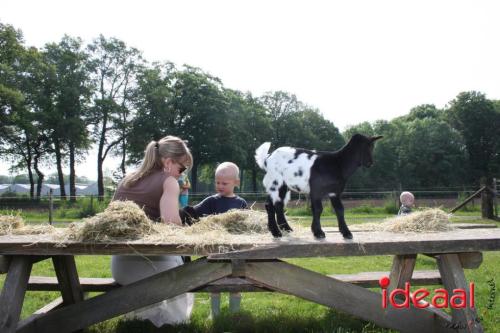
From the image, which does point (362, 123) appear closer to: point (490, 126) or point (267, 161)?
point (490, 126)

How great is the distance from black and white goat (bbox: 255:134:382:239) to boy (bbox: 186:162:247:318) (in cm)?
139

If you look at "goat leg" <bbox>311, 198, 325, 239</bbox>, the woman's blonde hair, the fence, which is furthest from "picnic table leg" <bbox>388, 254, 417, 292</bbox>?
the fence

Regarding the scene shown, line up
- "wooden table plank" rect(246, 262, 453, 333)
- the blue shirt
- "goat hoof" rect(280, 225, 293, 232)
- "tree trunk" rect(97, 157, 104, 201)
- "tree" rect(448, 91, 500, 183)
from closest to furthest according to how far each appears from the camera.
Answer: "wooden table plank" rect(246, 262, 453, 333)
"goat hoof" rect(280, 225, 293, 232)
the blue shirt
"tree trunk" rect(97, 157, 104, 201)
"tree" rect(448, 91, 500, 183)

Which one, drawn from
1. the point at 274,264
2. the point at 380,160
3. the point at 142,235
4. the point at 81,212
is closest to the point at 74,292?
the point at 142,235

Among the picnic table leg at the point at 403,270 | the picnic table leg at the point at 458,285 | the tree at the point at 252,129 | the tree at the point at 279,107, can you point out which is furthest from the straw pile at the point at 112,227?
the tree at the point at 279,107

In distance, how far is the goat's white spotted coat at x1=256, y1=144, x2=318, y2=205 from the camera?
3.32 meters

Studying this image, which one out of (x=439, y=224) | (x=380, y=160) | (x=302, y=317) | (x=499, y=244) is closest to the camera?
(x=499, y=244)

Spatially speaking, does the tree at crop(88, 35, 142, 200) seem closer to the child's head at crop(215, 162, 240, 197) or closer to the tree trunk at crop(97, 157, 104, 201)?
the tree trunk at crop(97, 157, 104, 201)

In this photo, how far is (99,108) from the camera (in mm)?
39406

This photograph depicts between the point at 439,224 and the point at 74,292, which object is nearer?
the point at 439,224

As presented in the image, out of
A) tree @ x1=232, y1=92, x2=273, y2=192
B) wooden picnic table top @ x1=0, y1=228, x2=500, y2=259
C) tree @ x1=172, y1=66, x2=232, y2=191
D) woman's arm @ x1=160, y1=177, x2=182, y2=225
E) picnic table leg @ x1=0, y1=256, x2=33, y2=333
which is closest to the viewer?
wooden picnic table top @ x1=0, y1=228, x2=500, y2=259

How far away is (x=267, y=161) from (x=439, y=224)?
5.85ft

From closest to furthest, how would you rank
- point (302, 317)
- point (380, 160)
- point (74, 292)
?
point (74, 292) < point (302, 317) < point (380, 160)

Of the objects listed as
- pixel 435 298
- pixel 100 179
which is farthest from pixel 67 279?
pixel 100 179
